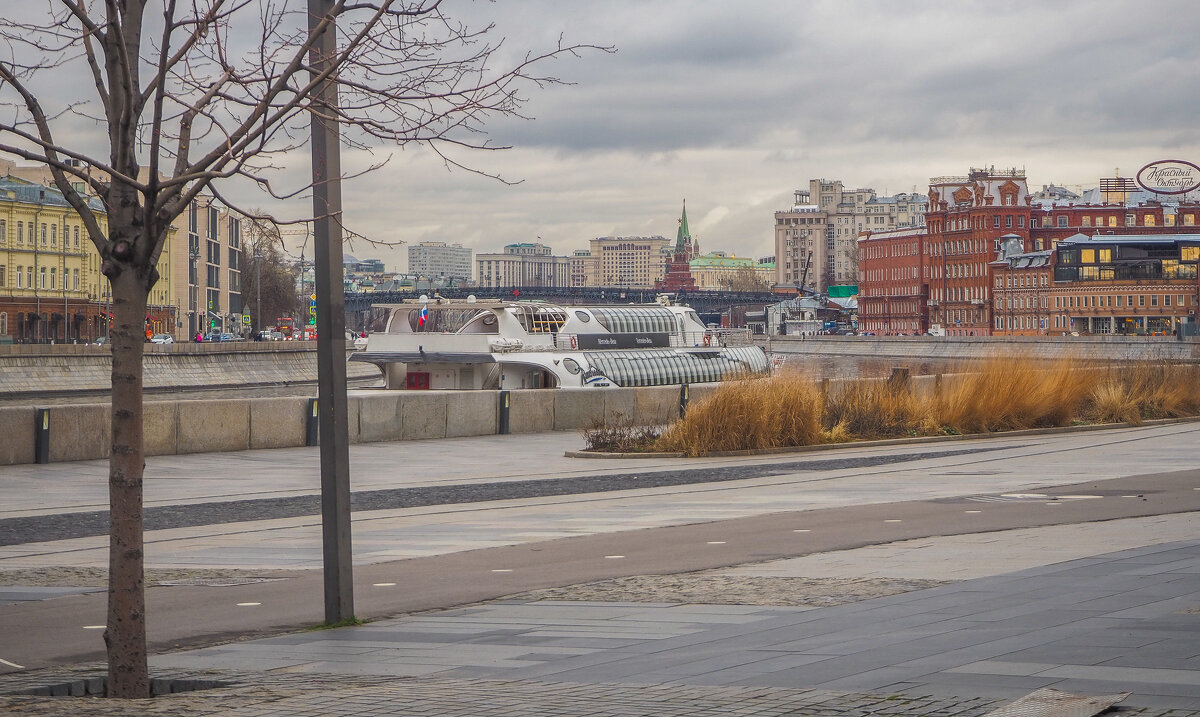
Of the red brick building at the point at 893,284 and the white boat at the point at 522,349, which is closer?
the white boat at the point at 522,349

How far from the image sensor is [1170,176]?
112 m

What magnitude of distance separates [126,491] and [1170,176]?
115 metres

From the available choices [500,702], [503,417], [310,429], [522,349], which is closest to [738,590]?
[500,702]

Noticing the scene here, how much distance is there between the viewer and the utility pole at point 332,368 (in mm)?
9141

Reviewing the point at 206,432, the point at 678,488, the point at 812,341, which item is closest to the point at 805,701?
the point at 678,488

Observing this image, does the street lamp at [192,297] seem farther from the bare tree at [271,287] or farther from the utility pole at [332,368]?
the utility pole at [332,368]

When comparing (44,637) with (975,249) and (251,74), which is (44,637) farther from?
(975,249)

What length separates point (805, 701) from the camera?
633 centimetres

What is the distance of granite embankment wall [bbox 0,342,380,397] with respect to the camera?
63.7 m

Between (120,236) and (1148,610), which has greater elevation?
(120,236)

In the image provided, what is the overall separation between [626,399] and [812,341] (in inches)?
4435

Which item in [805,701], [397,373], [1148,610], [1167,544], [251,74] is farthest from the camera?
[397,373]

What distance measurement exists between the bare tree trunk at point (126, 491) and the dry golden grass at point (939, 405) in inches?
703

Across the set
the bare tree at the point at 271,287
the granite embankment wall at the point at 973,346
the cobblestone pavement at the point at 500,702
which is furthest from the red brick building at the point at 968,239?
the cobblestone pavement at the point at 500,702
